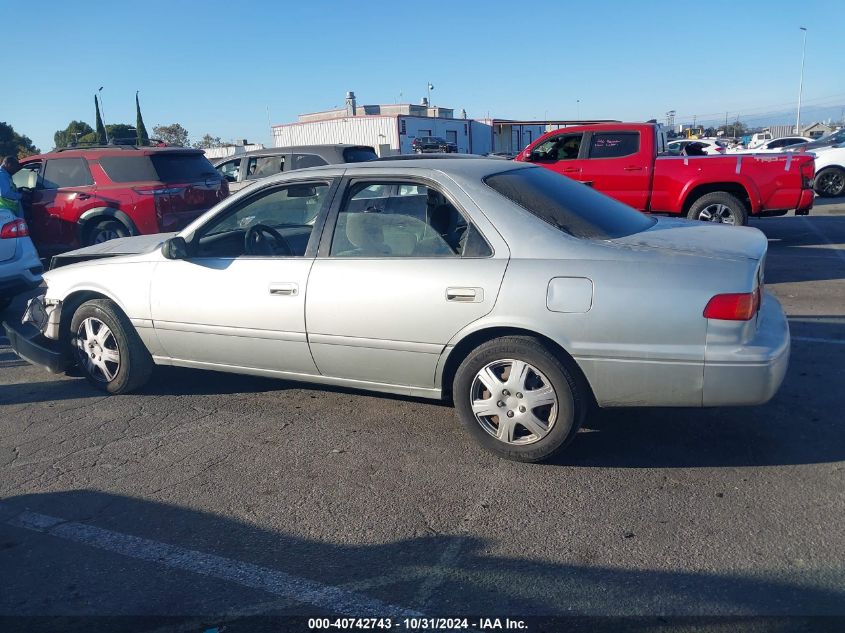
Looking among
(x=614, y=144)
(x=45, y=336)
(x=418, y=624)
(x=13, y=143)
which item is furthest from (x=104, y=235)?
(x=13, y=143)

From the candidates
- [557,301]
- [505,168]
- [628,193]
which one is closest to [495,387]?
[557,301]

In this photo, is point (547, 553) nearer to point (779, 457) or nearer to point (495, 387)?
point (495, 387)

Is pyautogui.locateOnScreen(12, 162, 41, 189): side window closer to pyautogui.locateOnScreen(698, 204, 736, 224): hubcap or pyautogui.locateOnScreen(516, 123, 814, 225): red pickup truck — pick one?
pyautogui.locateOnScreen(516, 123, 814, 225): red pickup truck

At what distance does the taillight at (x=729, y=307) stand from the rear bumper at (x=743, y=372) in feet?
0.49

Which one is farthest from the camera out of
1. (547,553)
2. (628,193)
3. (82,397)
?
(628,193)

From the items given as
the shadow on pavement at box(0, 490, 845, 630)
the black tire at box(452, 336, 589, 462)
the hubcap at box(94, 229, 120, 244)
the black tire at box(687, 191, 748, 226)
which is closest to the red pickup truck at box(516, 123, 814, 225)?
the black tire at box(687, 191, 748, 226)

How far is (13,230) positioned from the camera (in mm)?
7527

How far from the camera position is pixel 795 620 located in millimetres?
2600

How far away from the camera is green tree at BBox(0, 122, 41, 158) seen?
128 ft

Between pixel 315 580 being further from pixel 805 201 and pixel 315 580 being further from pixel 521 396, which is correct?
pixel 805 201

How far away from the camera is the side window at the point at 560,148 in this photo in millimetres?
11547

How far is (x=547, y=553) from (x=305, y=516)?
1188 mm

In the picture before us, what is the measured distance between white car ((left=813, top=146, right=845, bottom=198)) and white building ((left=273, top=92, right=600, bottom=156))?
1887cm

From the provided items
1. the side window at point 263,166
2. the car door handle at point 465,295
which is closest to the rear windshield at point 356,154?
the side window at point 263,166
